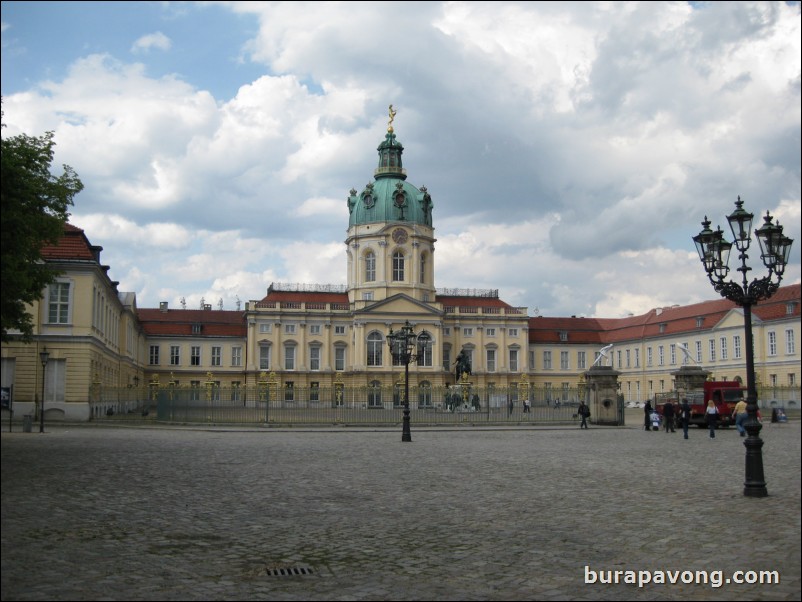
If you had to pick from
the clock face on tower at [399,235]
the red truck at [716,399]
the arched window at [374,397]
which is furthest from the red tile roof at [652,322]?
the arched window at [374,397]

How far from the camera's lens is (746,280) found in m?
14.3

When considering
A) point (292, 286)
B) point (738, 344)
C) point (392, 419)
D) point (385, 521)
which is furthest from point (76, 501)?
point (292, 286)

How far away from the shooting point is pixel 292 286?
97.7 m

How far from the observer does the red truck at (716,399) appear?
39656mm

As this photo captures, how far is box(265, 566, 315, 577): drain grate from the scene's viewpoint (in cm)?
860

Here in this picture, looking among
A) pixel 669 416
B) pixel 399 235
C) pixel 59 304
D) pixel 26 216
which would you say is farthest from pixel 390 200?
pixel 26 216

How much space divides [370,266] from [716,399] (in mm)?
57539

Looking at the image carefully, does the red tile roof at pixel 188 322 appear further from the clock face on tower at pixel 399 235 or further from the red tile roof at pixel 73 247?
the red tile roof at pixel 73 247

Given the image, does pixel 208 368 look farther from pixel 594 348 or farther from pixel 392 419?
pixel 392 419

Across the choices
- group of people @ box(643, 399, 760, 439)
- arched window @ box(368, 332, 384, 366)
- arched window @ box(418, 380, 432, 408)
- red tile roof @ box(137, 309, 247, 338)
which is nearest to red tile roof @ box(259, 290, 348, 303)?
red tile roof @ box(137, 309, 247, 338)

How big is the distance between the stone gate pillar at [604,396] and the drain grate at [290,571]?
36647 mm

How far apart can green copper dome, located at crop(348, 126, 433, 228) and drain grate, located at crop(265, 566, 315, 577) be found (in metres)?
85.2

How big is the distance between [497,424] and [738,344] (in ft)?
143

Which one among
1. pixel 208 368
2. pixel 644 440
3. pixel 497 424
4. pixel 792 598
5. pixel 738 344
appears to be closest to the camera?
pixel 792 598
